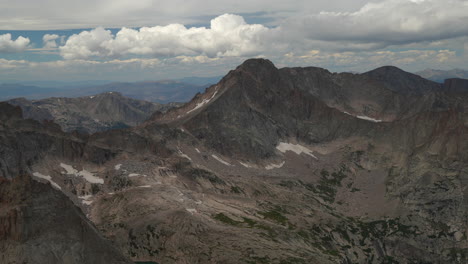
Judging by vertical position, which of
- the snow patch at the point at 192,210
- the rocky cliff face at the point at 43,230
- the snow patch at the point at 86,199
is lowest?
the snow patch at the point at 192,210

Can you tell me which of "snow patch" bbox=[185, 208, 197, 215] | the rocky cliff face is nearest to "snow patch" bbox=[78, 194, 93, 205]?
"snow patch" bbox=[185, 208, 197, 215]

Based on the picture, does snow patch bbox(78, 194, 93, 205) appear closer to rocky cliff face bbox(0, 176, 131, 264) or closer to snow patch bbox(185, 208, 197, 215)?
snow patch bbox(185, 208, 197, 215)

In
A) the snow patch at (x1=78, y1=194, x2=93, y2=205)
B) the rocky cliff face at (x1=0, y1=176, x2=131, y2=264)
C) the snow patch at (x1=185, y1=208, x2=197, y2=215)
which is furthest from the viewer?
the snow patch at (x1=78, y1=194, x2=93, y2=205)

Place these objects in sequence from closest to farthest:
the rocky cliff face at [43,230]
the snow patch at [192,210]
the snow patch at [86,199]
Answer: the rocky cliff face at [43,230] < the snow patch at [192,210] < the snow patch at [86,199]

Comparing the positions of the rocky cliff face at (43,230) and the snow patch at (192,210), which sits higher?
the rocky cliff face at (43,230)

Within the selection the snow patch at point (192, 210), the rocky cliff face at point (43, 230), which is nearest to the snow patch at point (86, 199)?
the snow patch at point (192, 210)

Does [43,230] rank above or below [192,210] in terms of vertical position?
above

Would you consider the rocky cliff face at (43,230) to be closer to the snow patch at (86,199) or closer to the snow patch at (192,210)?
the snow patch at (192,210)

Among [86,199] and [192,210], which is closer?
[192,210]

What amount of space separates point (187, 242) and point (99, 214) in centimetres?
5242

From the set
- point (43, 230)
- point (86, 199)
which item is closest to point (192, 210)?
point (86, 199)

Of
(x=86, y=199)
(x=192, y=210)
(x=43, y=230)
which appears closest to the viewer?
(x=43, y=230)

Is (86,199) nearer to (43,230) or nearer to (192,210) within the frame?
(192,210)

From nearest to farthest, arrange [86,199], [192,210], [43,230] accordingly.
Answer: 1. [43,230]
2. [192,210]
3. [86,199]
